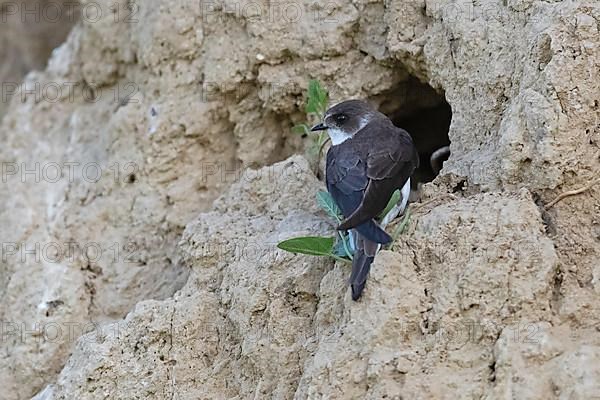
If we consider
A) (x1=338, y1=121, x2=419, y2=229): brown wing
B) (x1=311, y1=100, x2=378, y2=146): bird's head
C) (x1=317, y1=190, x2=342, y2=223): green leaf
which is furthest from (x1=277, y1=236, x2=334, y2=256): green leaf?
(x1=311, y1=100, x2=378, y2=146): bird's head

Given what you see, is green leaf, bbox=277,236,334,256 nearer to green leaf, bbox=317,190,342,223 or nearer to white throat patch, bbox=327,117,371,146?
green leaf, bbox=317,190,342,223

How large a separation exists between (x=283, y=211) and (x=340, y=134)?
391 millimetres

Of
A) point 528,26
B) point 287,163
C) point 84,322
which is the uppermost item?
point 528,26

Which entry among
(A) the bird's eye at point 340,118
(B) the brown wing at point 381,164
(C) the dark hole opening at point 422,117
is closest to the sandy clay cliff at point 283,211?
(C) the dark hole opening at point 422,117

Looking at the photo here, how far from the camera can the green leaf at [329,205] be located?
3541 mm

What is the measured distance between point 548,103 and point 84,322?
6.51ft

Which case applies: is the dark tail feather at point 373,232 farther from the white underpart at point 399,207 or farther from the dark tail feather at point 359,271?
the white underpart at point 399,207

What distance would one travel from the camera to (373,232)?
315 cm

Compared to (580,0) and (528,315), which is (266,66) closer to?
(580,0)

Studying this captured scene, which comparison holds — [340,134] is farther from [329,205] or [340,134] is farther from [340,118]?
[329,205]

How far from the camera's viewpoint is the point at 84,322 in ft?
13.5

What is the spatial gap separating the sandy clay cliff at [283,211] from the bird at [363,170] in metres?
0.10

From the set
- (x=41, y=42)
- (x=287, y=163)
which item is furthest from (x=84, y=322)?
(x=41, y=42)

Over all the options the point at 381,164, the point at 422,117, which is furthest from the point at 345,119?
the point at 422,117
